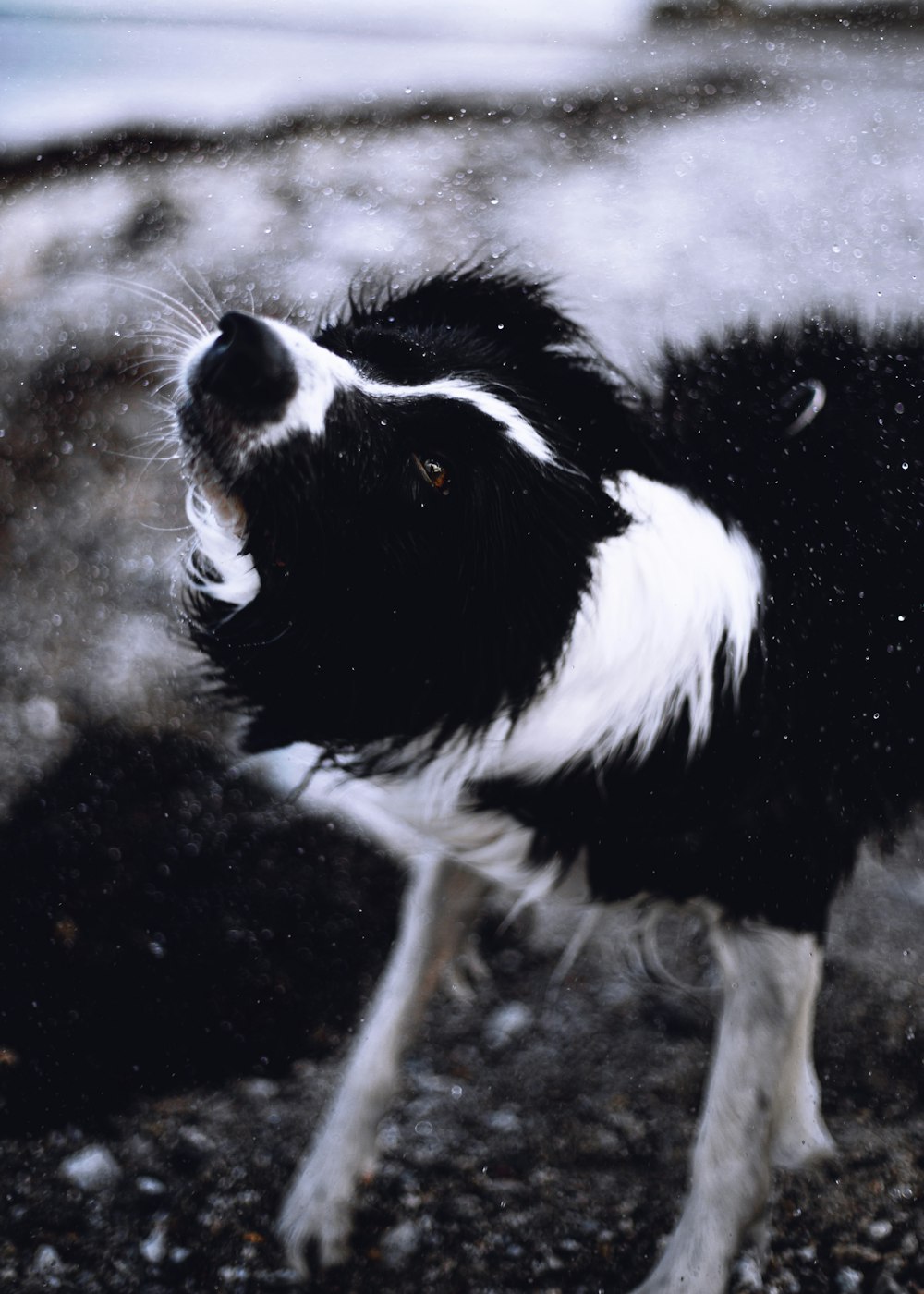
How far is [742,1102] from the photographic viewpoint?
1.41 m

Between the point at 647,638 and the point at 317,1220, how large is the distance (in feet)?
3.72

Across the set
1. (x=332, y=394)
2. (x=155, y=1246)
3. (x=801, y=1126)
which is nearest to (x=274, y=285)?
(x=332, y=394)

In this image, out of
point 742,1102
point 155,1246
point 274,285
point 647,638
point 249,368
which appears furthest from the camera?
point 274,285

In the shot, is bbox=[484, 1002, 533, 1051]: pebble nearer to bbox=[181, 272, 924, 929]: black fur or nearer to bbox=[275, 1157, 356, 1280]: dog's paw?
bbox=[275, 1157, 356, 1280]: dog's paw

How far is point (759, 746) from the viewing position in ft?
4.33

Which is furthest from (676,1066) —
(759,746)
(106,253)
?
(106,253)

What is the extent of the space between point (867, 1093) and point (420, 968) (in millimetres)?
908

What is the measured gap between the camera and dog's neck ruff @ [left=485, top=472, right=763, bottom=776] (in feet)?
3.78

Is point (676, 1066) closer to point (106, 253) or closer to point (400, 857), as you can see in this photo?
point (400, 857)

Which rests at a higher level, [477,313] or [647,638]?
[477,313]

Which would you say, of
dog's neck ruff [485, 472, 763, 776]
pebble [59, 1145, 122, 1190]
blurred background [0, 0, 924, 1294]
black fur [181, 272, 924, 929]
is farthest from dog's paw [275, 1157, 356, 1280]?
dog's neck ruff [485, 472, 763, 776]

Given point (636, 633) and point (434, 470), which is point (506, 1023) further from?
point (434, 470)

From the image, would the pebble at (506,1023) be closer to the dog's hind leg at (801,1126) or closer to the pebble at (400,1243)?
the pebble at (400,1243)

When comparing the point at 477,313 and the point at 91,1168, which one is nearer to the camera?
the point at 477,313
